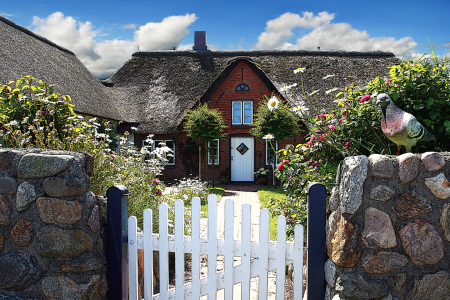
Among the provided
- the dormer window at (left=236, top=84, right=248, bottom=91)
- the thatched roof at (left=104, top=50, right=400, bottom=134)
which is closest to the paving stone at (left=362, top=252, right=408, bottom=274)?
the thatched roof at (left=104, top=50, right=400, bottom=134)

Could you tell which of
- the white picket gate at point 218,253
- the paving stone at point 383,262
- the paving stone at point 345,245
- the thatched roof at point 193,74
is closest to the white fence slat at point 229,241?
the white picket gate at point 218,253

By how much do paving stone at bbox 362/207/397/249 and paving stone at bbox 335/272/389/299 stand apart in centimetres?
22

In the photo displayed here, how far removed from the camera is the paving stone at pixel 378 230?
6.28 feet

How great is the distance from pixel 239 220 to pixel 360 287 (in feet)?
14.2

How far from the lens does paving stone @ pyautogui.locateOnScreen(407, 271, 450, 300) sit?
1.92m

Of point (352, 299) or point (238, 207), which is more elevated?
point (352, 299)

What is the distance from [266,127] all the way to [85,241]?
9130mm

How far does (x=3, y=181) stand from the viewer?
224 centimetres

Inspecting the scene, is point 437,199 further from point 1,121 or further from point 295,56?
point 295,56

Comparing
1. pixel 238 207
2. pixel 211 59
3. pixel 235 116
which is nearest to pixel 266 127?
pixel 235 116

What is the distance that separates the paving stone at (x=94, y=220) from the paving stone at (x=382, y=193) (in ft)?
6.03

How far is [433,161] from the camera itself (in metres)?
1.85

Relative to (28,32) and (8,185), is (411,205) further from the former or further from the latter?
(28,32)

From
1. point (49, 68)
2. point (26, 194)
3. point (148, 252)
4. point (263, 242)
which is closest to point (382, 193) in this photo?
point (263, 242)
